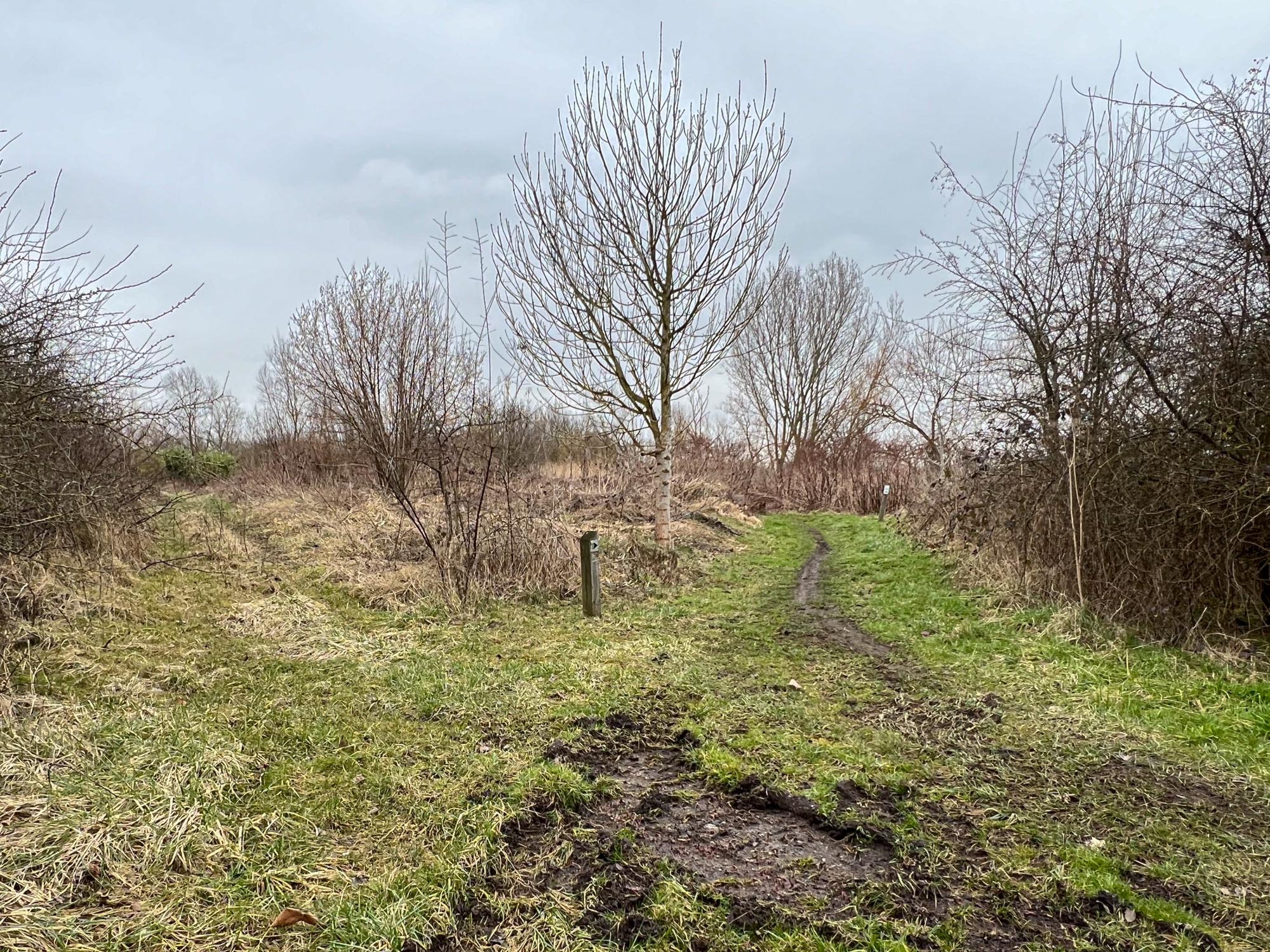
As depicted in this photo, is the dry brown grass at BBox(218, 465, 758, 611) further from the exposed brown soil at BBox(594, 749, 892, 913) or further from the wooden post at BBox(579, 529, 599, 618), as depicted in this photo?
the exposed brown soil at BBox(594, 749, 892, 913)

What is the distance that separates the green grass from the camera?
7.48ft

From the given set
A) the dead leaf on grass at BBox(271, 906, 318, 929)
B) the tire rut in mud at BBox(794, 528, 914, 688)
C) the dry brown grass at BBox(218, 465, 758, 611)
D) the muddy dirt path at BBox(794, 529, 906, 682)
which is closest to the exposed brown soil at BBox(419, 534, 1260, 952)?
the dead leaf on grass at BBox(271, 906, 318, 929)

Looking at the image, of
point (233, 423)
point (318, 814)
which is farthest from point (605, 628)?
point (233, 423)

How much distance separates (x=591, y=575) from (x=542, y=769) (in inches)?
137

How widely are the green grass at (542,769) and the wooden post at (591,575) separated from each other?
0.40m

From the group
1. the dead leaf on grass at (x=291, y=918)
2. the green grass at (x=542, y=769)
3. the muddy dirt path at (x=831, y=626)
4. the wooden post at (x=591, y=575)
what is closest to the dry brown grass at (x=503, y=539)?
the wooden post at (x=591, y=575)

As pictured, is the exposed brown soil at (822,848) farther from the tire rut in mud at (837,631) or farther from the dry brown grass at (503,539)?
the dry brown grass at (503,539)

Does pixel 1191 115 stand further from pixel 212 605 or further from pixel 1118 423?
pixel 212 605

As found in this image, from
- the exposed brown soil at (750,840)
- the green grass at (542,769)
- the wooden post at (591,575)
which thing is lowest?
the exposed brown soil at (750,840)

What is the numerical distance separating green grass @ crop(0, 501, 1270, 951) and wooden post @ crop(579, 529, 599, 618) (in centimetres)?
40

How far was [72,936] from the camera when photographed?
6.73 ft

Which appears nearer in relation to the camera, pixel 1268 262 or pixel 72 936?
pixel 72 936

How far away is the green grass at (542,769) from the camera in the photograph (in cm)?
228

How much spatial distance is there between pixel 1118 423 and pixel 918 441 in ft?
37.1
